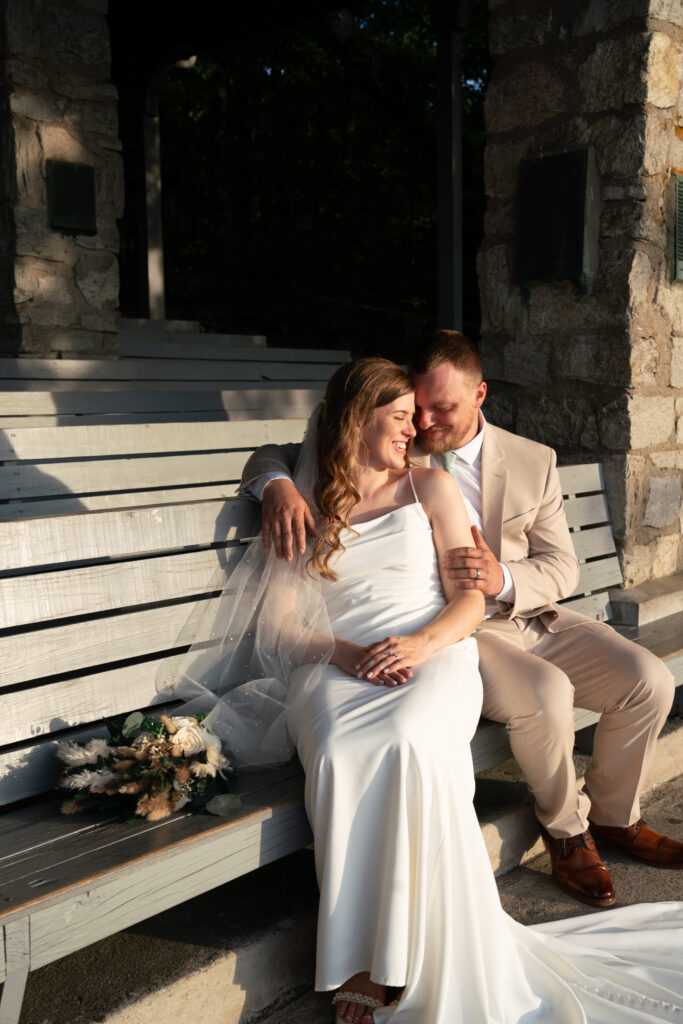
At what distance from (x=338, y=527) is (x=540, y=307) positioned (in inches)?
88.6

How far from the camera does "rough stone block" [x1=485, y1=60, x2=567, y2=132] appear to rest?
464 centimetres

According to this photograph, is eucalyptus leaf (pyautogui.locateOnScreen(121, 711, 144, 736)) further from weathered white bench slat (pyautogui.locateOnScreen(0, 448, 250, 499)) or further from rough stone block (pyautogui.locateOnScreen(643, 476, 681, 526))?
rough stone block (pyautogui.locateOnScreen(643, 476, 681, 526))

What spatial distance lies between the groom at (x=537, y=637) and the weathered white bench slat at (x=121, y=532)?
12 cm

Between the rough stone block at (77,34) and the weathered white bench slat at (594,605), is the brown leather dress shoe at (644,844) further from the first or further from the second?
the rough stone block at (77,34)

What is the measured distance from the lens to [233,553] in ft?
10.0

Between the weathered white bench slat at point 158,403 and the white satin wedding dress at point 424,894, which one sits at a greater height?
the weathered white bench slat at point 158,403

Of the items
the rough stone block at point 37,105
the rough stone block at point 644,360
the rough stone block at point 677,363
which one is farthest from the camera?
the rough stone block at point 37,105

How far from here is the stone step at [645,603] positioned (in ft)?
14.3

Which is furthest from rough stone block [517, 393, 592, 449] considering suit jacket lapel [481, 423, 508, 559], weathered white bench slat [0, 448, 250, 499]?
weathered white bench slat [0, 448, 250, 499]

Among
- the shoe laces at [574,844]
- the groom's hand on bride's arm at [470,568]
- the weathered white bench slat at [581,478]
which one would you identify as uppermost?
the weathered white bench slat at [581,478]

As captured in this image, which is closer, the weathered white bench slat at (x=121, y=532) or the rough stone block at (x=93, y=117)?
the weathered white bench slat at (x=121, y=532)

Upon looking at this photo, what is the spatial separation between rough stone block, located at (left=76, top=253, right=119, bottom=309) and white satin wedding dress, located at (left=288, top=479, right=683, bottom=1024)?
5472mm

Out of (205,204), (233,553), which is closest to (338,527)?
(233,553)

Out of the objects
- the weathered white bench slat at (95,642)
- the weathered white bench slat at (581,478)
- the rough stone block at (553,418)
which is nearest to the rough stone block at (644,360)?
the rough stone block at (553,418)
